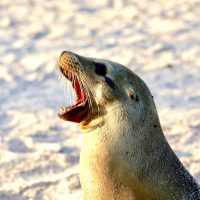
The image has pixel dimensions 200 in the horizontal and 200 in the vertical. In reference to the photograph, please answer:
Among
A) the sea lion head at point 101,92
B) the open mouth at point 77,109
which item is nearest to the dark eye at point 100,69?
the sea lion head at point 101,92

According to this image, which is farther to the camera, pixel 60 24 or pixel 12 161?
Answer: pixel 60 24

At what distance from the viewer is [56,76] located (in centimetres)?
648

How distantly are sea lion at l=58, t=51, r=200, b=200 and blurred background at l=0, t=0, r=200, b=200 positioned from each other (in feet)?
3.80

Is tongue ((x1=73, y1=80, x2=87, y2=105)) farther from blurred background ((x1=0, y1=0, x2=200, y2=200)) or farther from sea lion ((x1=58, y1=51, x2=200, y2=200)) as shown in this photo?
blurred background ((x1=0, y1=0, x2=200, y2=200))

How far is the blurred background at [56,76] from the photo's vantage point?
15.6ft

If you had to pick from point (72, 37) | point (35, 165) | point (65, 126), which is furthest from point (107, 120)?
point (72, 37)

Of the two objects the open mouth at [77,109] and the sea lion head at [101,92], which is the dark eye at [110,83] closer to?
the sea lion head at [101,92]

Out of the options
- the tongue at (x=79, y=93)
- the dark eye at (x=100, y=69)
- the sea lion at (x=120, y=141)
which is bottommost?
the sea lion at (x=120, y=141)

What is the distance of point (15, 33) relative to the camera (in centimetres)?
776

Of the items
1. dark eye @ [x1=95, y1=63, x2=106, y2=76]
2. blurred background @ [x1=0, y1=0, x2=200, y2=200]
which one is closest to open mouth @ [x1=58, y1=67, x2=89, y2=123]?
dark eye @ [x1=95, y1=63, x2=106, y2=76]

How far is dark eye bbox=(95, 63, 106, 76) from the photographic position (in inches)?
133

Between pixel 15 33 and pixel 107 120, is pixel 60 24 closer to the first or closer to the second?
pixel 15 33

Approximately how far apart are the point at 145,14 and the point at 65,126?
313 cm

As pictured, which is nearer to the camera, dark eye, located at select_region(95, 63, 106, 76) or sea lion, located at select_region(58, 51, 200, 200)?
sea lion, located at select_region(58, 51, 200, 200)
